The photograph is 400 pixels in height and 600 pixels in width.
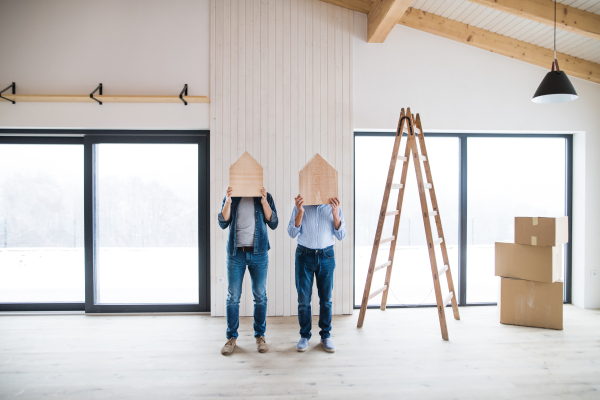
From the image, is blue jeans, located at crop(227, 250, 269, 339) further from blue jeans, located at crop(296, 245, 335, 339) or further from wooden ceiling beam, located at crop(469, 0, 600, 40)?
wooden ceiling beam, located at crop(469, 0, 600, 40)

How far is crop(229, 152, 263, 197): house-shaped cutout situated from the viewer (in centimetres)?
213

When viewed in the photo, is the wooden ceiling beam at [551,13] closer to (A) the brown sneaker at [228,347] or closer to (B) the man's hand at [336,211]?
(B) the man's hand at [336,211]

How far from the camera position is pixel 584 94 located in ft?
10.1

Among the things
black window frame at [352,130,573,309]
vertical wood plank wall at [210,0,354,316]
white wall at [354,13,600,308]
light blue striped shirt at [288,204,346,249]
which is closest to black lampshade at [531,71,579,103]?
white wall at [354,13,600,308]

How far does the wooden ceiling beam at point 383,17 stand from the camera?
2.44 m

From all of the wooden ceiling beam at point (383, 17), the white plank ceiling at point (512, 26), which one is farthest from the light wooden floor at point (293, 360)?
the wooden ceiling beam at point (383, 17)

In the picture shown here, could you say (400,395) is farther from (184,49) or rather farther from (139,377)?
(184,49)

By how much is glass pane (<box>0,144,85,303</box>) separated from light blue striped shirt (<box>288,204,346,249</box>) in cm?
236

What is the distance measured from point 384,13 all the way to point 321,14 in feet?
2.17

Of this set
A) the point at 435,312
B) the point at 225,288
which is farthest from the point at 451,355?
the point at 225,288

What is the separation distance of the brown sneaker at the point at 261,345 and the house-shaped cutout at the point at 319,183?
42.8 inches

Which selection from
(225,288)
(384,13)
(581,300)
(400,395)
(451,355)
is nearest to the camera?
(400,395)

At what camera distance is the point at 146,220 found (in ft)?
9.84

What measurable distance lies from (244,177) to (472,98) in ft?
8.20
